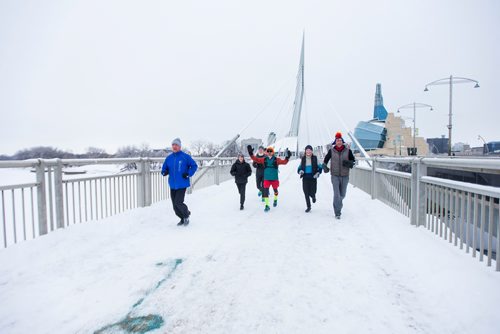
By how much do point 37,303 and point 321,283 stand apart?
8.93 ft

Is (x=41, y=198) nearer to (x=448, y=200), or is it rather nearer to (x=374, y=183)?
(x=448, y=200)

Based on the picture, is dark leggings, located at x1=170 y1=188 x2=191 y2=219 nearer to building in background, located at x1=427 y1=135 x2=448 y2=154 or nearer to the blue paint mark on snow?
the blue paint mark on snow

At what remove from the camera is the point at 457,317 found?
2555 mm

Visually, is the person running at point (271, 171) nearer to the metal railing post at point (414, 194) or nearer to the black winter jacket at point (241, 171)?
the black winter jacket at point (241, 171)

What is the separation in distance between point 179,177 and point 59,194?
6.56 ft

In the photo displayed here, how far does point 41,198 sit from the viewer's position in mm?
4691

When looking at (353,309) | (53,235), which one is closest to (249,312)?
(353,309)

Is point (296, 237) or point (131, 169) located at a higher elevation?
point (131, 169)

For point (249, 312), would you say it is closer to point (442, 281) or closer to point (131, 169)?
point (442, 281)

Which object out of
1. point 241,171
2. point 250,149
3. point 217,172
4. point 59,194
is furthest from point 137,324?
point 217,172

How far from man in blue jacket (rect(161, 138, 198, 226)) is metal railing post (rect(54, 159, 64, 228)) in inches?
70.5

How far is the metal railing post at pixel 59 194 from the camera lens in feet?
16.5

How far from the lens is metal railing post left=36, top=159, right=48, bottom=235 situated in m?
4.68

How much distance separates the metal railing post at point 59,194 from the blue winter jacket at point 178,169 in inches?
70.4
